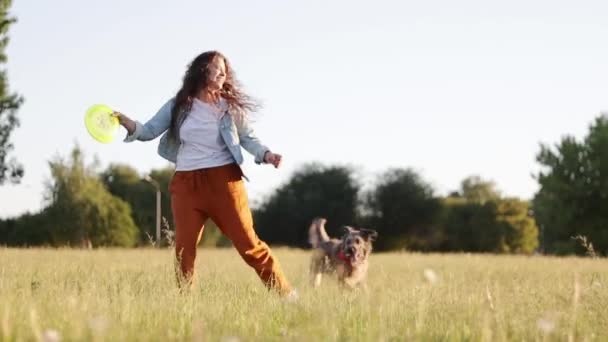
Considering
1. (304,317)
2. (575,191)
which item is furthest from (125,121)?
(575,191)

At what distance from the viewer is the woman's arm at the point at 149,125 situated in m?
7.35

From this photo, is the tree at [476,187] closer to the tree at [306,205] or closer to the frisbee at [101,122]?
the tree at [306,205]

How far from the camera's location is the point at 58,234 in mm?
39094

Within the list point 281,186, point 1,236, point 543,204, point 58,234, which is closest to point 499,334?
point 58,234

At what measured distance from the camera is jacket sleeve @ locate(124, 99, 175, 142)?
24.3 ft

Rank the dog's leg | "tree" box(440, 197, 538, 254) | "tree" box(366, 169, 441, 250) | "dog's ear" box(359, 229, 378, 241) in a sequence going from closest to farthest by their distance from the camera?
the dog's leg
"dog's ear" box(359, 229, 378, 241)
"tree" box(366, 169, 441, 250)
"tree" box(440, 197, 538, 254)

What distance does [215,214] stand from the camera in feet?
23.7

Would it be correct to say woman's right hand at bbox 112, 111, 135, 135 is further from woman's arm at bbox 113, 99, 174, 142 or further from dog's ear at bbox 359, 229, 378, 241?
dog's ear at bbox 359, 229, 378, 241

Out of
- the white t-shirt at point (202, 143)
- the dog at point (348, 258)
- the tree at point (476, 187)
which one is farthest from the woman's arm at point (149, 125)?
the tree at point (476, 187)

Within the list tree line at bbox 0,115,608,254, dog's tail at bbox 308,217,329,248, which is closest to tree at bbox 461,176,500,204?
tree line at bbox 0,115,608,254

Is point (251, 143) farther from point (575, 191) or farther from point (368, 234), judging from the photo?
point (575, 191)

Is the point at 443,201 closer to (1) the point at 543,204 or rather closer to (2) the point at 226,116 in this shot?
(1) the point at 543,204

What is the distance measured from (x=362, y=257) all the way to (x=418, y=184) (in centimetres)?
4850

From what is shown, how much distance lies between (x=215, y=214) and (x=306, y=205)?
48835mm
